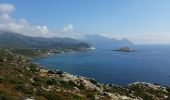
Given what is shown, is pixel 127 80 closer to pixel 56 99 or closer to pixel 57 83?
pixel 57 83

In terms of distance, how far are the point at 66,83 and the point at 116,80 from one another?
12679 centimetres

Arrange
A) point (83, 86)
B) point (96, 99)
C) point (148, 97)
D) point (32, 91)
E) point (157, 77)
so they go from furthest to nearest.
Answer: point (157, 77)
point (148, 97)
point (83, 86)
point (96, 99)
point (32, 91)

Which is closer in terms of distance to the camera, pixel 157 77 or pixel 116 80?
pixel 116 80

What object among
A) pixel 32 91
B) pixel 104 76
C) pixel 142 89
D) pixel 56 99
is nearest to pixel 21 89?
pixel 32 91

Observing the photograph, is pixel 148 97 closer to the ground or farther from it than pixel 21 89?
closer to the ground

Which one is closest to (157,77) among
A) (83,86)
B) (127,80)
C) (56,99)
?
(127,80)

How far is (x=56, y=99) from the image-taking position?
2494 centimetres

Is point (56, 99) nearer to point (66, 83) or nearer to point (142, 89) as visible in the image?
point (66, 83)

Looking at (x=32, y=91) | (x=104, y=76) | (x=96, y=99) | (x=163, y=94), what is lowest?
(x=104, y=76)

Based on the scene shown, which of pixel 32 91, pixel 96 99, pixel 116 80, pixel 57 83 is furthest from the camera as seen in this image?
pixel 116 80

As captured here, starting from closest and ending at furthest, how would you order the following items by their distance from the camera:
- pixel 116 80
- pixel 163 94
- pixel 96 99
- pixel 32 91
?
pixel 32 91 < pixel 96 99 < pixel 163 94 < pixel 116 80

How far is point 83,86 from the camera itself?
42.2 m

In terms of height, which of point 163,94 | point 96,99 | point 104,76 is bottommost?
point 104,76

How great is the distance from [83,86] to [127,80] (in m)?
126
